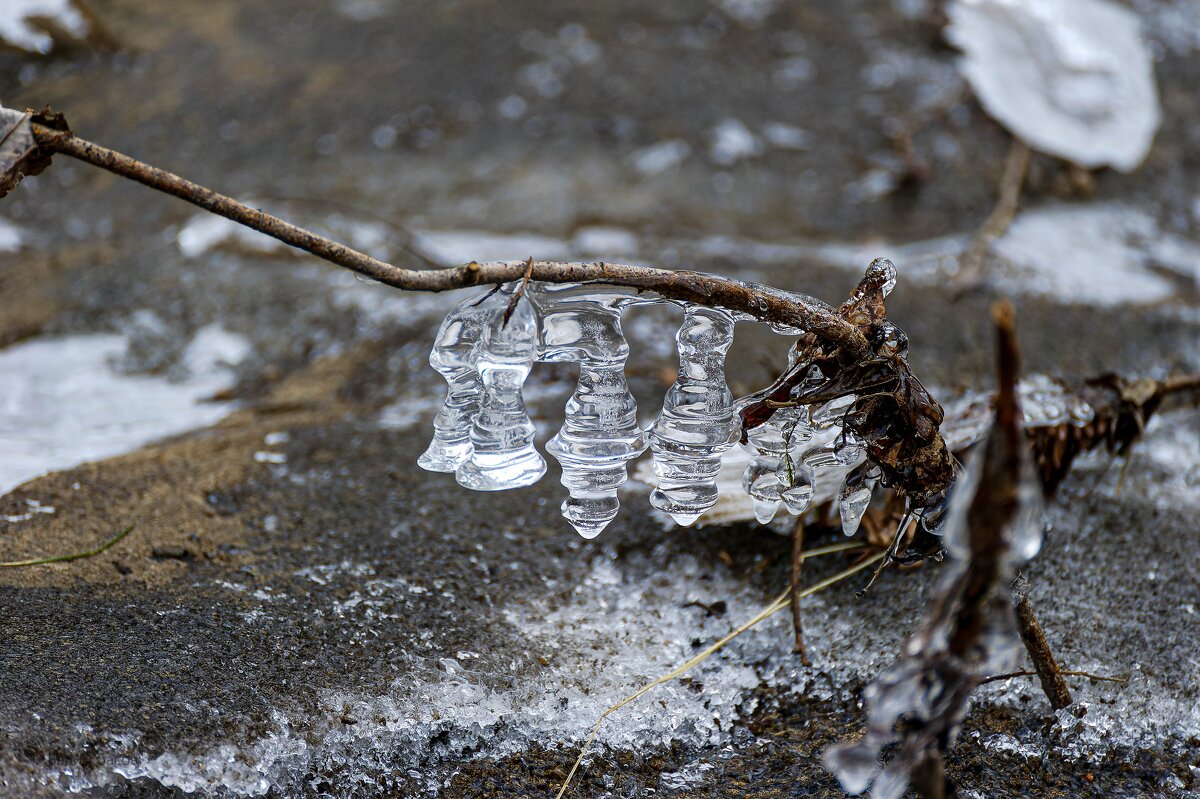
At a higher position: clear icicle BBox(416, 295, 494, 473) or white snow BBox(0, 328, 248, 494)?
clear icicle BBox(416, 295, 494, 473)

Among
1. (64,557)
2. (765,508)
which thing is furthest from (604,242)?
(64,557)

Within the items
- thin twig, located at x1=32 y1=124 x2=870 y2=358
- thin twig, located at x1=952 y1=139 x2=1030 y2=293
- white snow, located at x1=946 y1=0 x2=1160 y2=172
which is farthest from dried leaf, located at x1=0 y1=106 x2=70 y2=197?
white snow, located at x1=946 y1=0 x2=1160 y2=172

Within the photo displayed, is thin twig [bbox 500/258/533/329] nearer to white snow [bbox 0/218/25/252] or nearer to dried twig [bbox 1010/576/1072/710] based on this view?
dried twig [bbox 1010/576/1072/710]

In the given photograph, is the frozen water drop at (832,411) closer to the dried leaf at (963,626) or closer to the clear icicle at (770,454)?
the clear icicle at (770,454)

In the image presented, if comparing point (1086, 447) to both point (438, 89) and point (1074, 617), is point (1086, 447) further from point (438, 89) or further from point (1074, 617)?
point (438, 89)

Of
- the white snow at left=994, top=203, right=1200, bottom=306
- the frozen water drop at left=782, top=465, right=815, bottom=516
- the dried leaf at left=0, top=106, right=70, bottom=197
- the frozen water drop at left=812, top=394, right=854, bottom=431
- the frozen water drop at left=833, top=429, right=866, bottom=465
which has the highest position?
the dried leaf at left=0, top=106, right=70, bottom=197

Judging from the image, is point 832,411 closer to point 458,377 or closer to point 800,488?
point 800,488

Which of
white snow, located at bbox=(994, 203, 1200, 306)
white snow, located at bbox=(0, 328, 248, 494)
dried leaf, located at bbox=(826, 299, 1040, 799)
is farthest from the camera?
white snow, located at bbox=(994, 203, 1200, 306)

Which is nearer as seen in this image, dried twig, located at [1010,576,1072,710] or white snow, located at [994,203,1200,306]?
dried twig, located at [1010,576,1072,710]

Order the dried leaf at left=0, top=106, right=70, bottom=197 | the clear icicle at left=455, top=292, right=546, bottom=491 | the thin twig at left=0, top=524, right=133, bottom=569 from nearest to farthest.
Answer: the dried leaf at left=0, top=106, right=70, bottom=197
the clear icicle at left=455, top=292, right=546, bottom=491
the thin twig at left=0, top=524, right=133, bottom=569
